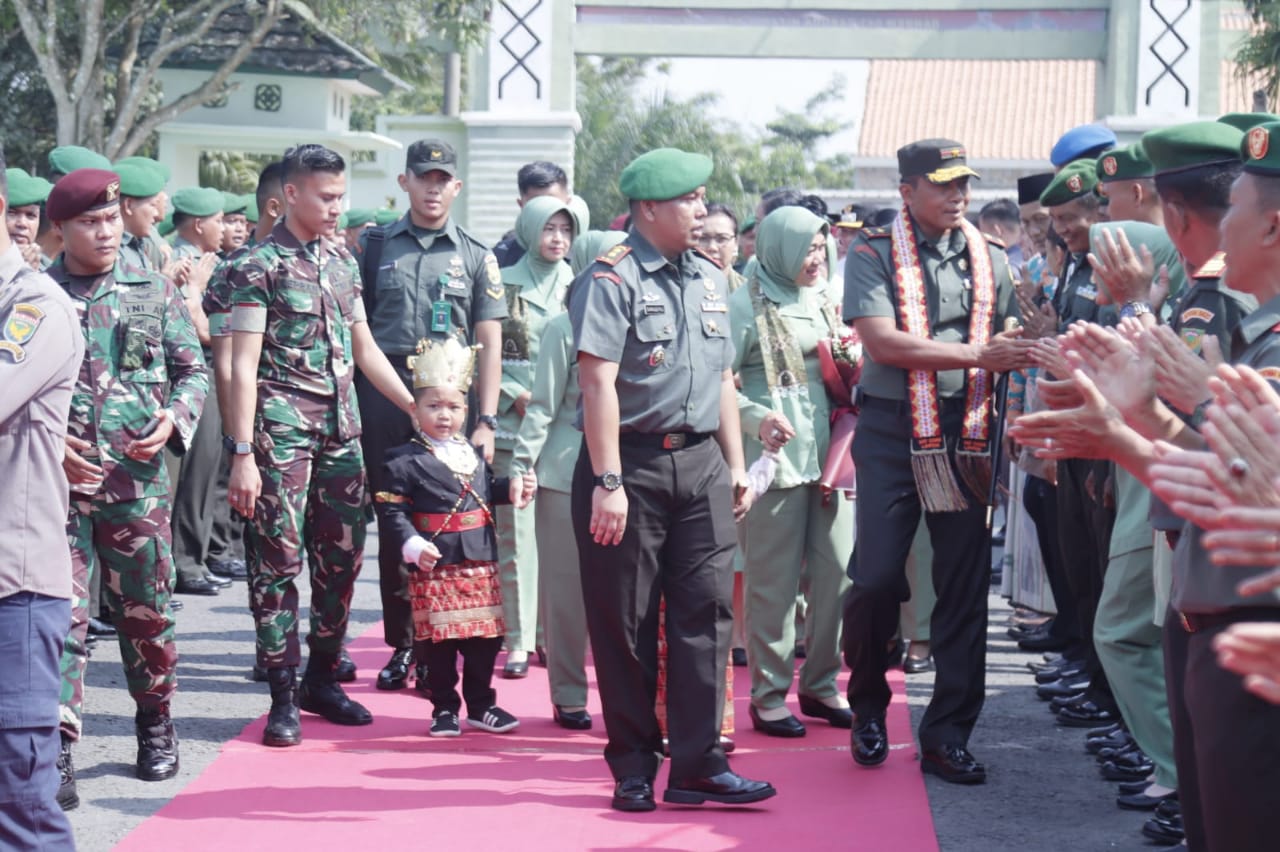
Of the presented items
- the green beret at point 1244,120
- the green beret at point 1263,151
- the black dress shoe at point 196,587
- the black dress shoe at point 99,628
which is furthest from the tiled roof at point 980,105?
the green beret at point 1263,151

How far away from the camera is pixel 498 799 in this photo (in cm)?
620

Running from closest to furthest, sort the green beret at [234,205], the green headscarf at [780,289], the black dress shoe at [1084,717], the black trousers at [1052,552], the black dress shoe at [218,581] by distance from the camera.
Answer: the green headscarf at [780,289] → the black dress shoe at [1084,717] → the black trousers at [1052,552] → the black dress shoe at [218,581] → the green beret at [234,205]

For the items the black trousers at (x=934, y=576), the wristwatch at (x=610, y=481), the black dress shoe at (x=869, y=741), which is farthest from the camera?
the black dress shoe at (x=869, y=741)

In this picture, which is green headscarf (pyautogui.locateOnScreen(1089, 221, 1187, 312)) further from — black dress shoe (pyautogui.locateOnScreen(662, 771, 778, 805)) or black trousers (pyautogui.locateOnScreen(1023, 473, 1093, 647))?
black trousers (pyautogui.locateOnScreen(1023, 473, 1093, 647))

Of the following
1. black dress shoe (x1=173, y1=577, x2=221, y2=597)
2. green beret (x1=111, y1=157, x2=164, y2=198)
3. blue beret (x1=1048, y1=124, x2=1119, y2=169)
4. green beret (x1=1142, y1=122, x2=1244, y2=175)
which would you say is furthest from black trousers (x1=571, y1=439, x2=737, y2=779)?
black dress shoe (x1=173, y1=577, x2=221, y2=597)

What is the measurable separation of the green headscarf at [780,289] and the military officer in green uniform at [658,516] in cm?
128

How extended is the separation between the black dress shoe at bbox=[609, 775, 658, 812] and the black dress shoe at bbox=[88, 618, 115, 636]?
4122 millimetres

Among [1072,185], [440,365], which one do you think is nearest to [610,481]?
[440,365]

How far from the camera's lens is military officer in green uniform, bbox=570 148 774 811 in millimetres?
5961

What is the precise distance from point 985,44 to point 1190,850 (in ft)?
61.0

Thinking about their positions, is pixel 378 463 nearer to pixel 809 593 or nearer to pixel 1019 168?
pixel 809 593

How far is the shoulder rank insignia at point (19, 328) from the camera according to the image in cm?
404

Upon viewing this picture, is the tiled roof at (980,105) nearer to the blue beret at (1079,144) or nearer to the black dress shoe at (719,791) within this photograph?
the blue beret at (1079,144)

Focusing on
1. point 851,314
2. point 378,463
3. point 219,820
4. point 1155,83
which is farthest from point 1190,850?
point 1155,83
